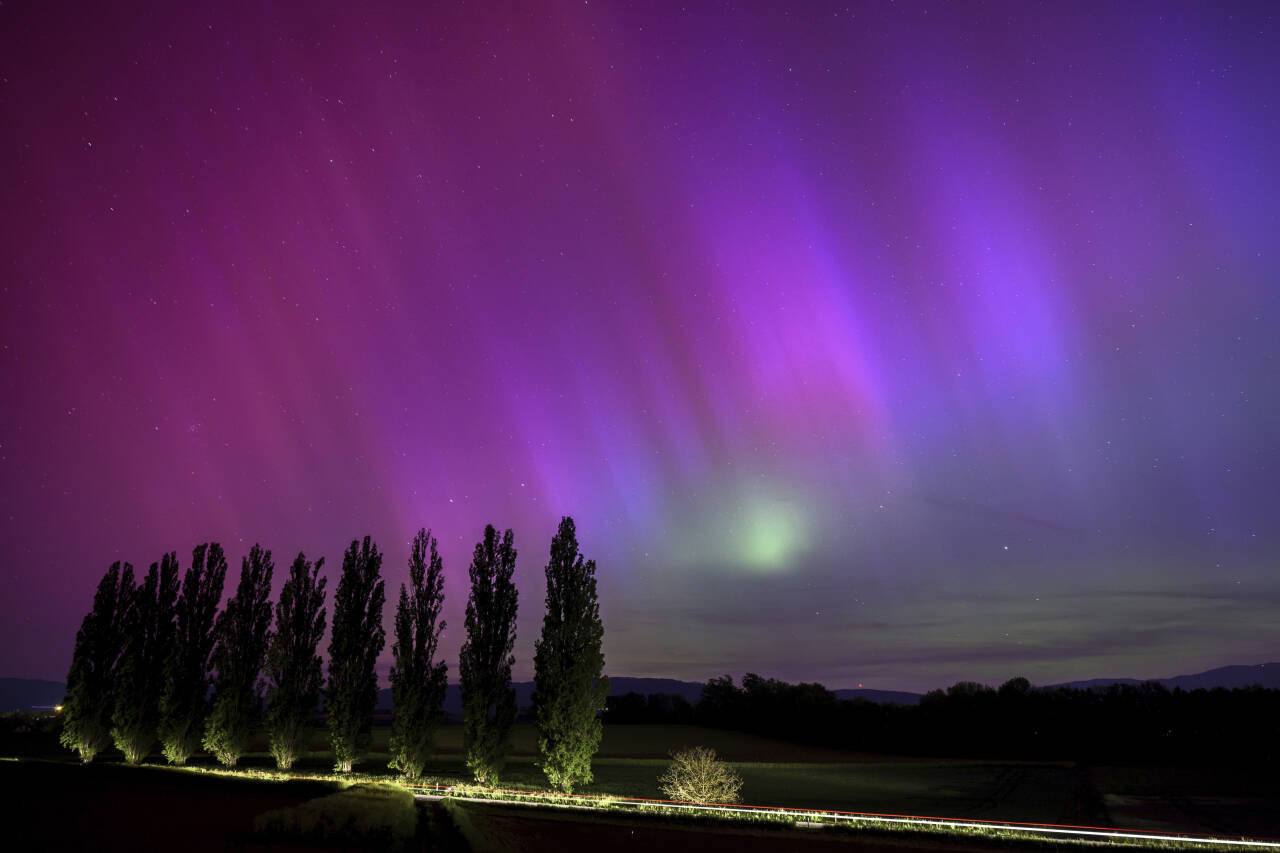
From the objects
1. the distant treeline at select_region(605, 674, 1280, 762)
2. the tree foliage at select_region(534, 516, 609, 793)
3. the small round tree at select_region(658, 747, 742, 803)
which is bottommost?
the distant treeline at select_region(605, 674, 1280, 762)

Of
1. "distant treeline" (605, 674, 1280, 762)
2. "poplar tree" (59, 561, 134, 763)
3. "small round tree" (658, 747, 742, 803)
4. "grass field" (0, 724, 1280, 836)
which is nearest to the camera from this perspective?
"small round tree" (658, 747, 742, 803)

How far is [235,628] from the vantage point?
50.0m

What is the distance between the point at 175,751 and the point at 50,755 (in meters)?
9.45

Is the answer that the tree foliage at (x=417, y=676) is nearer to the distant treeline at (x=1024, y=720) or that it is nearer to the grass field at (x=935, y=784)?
the grass field at (x=935, y=784)

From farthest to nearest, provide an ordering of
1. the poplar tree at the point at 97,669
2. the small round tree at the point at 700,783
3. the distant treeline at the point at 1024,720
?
the distant treeline at the point at 1024,720 → the poplar tree at the point at 97,669 → the small round tree at the point at 700,783

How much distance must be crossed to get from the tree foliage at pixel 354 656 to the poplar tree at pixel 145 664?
37.0ft

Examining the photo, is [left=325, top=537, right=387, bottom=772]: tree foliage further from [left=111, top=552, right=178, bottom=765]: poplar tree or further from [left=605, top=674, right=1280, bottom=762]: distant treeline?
[left=605, top=674, right=1280, bottom=762]: distant treeline

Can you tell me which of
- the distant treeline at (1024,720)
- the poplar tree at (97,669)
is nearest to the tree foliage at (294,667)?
the poplar tree at (97,669)

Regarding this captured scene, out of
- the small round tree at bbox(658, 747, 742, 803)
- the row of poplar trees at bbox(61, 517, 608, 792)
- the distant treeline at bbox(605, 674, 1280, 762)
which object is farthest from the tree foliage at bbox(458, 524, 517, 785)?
the distant treeline at bbox(605, 674, 1280, 762)

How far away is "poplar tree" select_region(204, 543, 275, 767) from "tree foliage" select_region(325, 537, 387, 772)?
5.27 metres

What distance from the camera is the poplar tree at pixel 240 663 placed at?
45.0 metres

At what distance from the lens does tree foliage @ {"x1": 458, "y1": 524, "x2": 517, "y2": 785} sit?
38.7m

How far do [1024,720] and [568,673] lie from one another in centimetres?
7079

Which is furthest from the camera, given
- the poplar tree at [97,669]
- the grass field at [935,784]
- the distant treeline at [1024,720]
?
the distant treeline at [1024,720]
